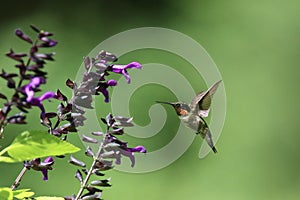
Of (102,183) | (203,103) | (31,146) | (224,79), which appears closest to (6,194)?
(31,146)

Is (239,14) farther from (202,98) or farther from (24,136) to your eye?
(24,136)

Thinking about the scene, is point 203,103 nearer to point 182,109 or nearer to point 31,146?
point 182,109

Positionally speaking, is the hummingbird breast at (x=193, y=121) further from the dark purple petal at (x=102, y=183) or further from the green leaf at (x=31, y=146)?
the green leaf at (x=31, y=146)

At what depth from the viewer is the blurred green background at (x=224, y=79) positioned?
4.23m

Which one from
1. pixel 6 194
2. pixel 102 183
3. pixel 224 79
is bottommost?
pixel 6 194

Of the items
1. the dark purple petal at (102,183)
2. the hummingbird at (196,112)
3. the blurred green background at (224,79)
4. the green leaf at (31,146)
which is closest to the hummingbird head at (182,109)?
the hummingbird at (196,112)

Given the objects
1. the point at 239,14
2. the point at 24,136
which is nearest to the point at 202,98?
the point at 24,136

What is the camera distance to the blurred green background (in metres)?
4.23

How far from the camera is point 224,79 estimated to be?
4805 mm

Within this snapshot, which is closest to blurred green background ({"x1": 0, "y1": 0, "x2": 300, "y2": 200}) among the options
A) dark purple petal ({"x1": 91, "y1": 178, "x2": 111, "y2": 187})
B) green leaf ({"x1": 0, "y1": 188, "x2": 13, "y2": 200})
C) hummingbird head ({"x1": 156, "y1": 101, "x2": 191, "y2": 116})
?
hummingbird head ({"x1": 156, "y1": 101, "x2": 191, "y2": 116})

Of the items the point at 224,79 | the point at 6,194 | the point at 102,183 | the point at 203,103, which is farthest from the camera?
the point at 224,79

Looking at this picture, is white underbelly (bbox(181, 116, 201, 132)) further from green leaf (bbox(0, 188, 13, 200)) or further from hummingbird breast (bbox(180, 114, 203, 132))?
green leaf (bbox(0, 188, 13, 200))

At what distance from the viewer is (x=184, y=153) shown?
14.7 feet

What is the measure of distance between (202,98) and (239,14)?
366cm
